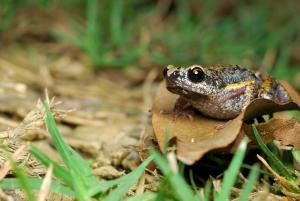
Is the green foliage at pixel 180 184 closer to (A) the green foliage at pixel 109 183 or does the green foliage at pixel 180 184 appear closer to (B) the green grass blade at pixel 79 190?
(A) the green foliage at pixel 109 183

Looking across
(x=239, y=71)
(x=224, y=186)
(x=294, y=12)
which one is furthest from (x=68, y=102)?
(x=294, y=12)

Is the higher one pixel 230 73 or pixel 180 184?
pixel 230 73

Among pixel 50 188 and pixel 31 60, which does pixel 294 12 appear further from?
pixel 50 188

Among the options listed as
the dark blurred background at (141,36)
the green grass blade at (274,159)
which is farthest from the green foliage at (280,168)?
the dark blurred background at (141,36)

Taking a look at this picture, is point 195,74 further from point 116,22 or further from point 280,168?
point 116,22

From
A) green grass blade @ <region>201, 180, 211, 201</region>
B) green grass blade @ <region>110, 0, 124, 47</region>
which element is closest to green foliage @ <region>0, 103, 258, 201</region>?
green grass blade @ <region>201, 180, 211, 201</region>

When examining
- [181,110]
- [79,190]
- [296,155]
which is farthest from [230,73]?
[79,190]

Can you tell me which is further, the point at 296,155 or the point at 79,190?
the point at 296,155
